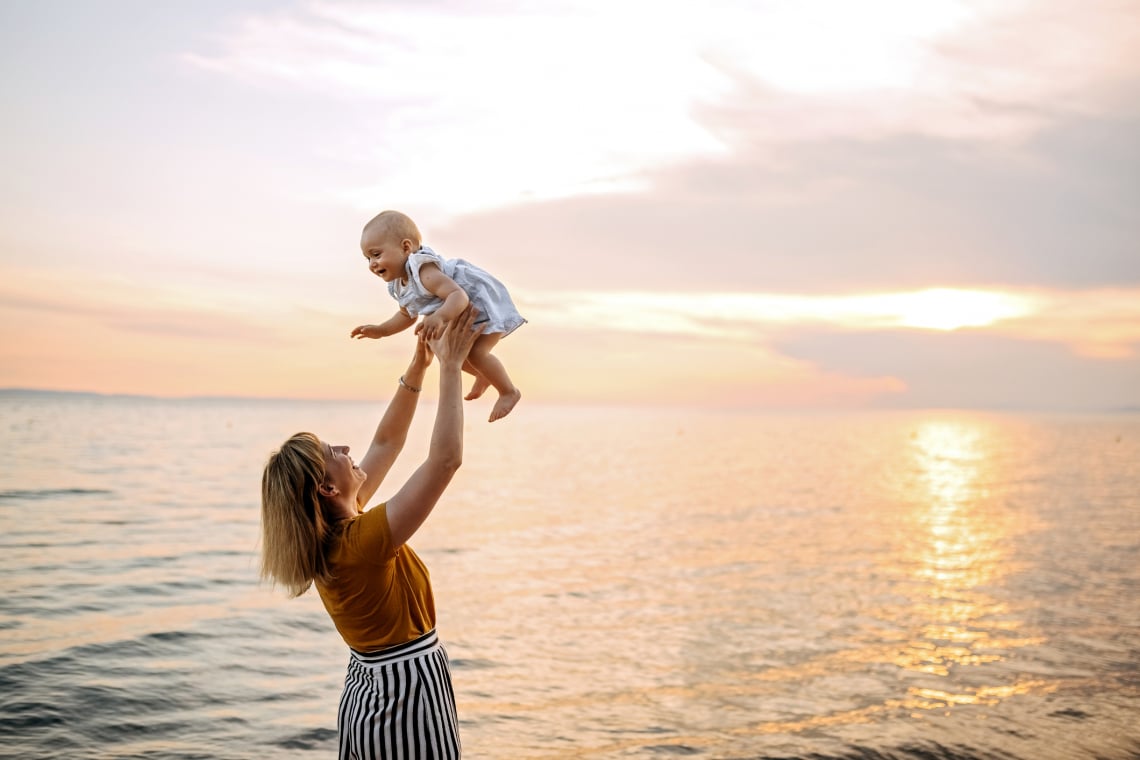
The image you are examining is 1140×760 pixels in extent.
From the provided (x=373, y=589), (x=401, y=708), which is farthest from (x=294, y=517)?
(x=401, y=708)

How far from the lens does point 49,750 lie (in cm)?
879

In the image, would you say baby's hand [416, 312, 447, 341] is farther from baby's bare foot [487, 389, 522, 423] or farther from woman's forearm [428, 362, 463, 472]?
baby's bare foot [487, 389, 522, 423]

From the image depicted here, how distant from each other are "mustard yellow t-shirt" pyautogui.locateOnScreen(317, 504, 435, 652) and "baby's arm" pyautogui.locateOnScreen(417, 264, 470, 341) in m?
→ 0.72

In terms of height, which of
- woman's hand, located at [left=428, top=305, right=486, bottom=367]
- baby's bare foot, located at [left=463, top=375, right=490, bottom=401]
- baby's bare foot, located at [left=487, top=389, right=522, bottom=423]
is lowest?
baby's bare foot, located at [left=487, top=389, right=522, bottom=423]

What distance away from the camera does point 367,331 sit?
4.44 meters

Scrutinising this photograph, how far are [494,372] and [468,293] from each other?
37 centimetres

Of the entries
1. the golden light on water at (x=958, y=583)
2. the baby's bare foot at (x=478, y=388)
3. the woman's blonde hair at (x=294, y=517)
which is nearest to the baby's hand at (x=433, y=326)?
the baby's bare foot at (x=478, y=388)

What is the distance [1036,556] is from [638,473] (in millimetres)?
27461

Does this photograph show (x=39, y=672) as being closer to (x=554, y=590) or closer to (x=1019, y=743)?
(x=554, y=590)

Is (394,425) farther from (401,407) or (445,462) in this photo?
(445,462)

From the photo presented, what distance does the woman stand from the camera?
354cm

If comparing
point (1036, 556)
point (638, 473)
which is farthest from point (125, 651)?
point (638, 473)

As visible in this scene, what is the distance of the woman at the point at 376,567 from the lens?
11.6 feet

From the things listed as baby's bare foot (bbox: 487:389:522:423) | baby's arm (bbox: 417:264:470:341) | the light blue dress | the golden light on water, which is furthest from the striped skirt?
the golden light on water
